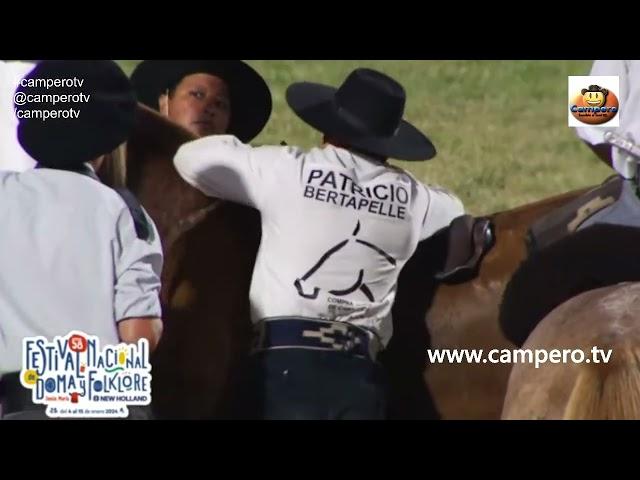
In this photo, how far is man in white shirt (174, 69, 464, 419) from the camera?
5.78 meters

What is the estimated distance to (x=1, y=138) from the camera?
5.91 metres

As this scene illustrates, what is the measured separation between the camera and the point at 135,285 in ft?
18.9

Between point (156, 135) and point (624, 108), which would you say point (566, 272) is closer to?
point (624, 108)

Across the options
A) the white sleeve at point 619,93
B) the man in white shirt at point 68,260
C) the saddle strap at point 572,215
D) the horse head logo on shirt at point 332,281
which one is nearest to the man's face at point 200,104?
the man in white shirt at point 68,260

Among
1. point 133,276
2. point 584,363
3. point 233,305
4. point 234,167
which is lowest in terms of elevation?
point 584,363

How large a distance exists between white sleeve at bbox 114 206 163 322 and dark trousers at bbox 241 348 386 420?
0.42 meters

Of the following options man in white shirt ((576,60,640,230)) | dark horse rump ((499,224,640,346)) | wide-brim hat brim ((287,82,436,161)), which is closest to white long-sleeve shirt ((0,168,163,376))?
wide-brim hat brim ((287,82,436,161))

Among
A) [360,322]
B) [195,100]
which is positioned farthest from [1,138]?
[360,322]

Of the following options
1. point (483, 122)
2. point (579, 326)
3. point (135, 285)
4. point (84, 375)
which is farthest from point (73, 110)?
point (579, 326)

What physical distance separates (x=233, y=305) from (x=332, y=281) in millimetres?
358

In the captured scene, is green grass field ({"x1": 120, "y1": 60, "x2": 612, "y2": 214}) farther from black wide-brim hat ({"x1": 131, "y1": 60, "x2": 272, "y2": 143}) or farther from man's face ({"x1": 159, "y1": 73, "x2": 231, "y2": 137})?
man's face ({"x1": 159, "y1": 73, "x2": 231, "y2": 137})

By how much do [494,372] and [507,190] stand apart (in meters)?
0.67

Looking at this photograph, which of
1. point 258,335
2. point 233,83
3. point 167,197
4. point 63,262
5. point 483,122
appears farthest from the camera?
point 483,122

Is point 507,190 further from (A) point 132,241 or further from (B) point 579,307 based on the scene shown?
(A) point 132,241
